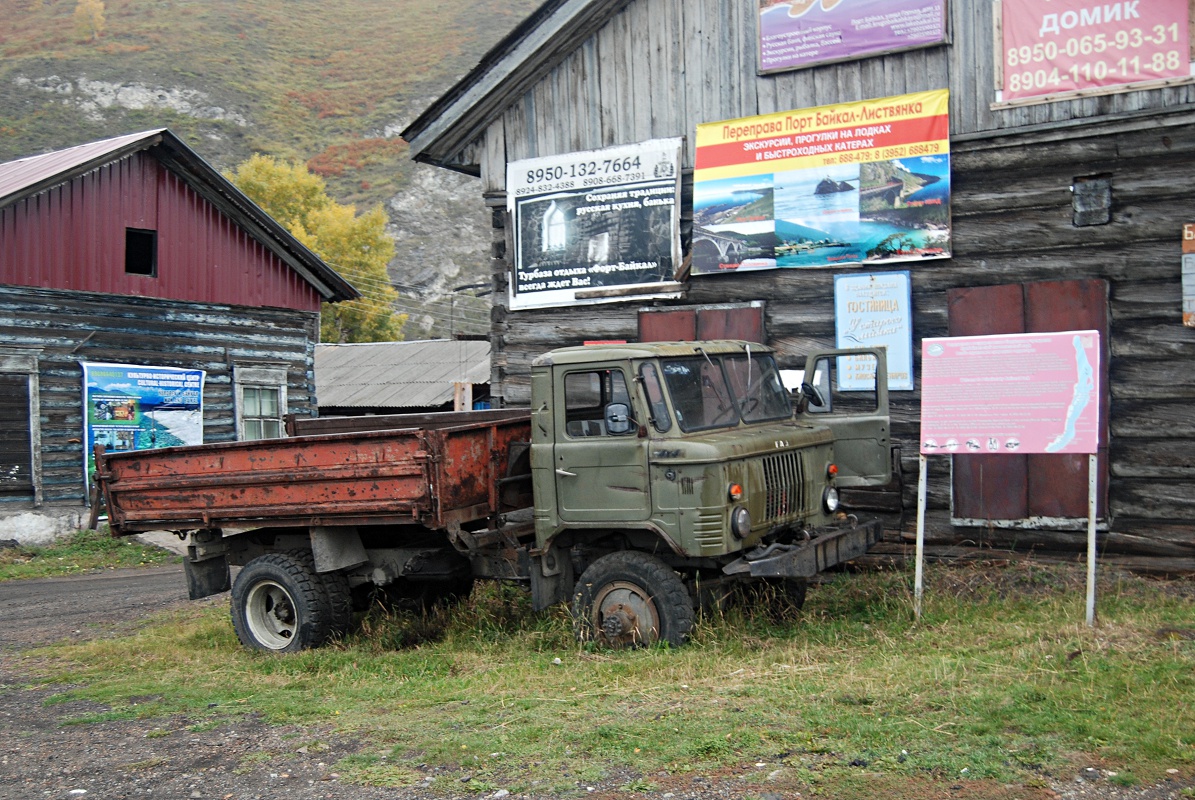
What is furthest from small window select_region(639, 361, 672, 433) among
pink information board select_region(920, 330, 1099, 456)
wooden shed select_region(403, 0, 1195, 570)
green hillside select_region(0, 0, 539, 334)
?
green hillside select_region(0, 0, 539, 334)

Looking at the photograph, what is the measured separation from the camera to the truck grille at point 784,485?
7828 mm

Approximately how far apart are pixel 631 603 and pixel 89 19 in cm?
10318

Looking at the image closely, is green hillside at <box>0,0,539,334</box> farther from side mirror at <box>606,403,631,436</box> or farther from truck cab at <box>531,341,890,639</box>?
side mirror at <box>606,403,631,436</box>

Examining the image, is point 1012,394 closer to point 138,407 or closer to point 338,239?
point 138,407

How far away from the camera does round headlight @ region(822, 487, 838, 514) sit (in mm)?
8422

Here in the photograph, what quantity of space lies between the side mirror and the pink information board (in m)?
2.38

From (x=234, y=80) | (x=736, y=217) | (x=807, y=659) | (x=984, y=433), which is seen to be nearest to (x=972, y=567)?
(x=984, y=433)

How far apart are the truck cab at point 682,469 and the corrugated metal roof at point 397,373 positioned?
62.2 feet

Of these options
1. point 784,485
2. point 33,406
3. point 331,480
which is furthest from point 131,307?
point 784,485

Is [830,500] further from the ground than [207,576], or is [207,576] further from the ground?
[830,500]

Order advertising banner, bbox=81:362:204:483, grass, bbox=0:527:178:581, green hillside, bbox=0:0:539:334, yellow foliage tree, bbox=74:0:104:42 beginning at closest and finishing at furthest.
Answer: grass, bbox=0:527:178:581
advertising banner, bbox=81:362:204:483
green hillside, bbox=0:0:539:334
yellow foliage tree, bbox=74:0:104:42

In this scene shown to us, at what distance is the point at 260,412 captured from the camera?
19.7 metres

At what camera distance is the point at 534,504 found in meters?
8.30

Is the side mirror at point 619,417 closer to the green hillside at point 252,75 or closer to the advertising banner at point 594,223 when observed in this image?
the advertising banner at point 594,223
